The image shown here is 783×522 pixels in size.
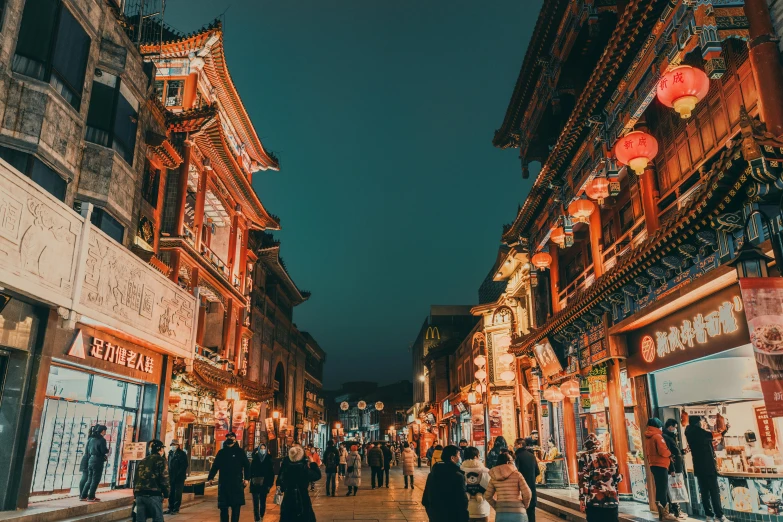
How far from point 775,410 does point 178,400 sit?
18.2 m

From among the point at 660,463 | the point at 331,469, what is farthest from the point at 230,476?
the point at 331,469

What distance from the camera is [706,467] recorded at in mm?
9352

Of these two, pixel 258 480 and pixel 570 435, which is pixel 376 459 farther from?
pixel 258 480

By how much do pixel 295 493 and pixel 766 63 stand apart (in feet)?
30.9

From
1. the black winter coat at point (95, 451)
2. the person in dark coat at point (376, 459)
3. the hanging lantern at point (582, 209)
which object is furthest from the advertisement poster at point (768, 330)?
the person in dark coat at point (376, 459)

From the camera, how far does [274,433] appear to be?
39656mm

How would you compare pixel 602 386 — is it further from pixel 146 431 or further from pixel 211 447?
pixel 211 447

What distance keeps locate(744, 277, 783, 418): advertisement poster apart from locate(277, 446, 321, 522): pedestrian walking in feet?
19.7

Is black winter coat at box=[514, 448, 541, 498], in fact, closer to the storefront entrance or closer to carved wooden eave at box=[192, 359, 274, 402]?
the storefront entrance

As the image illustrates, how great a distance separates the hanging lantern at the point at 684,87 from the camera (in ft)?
27.7

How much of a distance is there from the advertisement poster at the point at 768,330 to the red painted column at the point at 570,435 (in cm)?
1164

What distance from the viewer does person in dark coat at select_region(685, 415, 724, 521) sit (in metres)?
9.32

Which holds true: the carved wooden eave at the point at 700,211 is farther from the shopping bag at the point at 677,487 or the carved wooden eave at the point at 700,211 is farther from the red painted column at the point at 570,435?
the red painted column at the point at 570,435

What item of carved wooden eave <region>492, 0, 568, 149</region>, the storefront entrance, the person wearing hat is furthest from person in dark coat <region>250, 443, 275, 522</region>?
carved wooden eave <region>492, 0, 568, 149</region>
